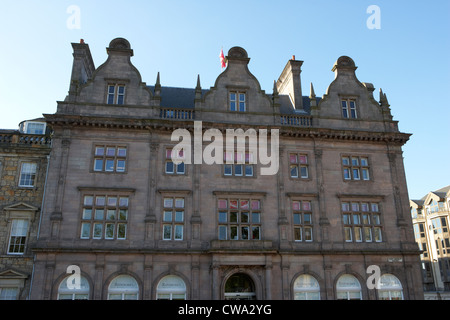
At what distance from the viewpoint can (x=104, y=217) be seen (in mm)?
23141

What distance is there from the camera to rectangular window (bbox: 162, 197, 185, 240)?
2339 cm

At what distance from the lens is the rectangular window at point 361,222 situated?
82.3ft

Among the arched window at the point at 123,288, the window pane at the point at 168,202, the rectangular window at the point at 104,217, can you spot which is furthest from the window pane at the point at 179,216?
the arched window at the point at 123,288

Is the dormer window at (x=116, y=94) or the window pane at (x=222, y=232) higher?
the dormer window at (x=116, y=94)

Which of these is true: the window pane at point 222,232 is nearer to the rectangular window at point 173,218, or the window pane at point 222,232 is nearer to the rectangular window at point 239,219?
the rectangular window at point 239,219

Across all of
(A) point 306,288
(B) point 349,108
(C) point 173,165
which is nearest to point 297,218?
(A) point 306,288

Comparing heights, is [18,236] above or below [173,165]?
below

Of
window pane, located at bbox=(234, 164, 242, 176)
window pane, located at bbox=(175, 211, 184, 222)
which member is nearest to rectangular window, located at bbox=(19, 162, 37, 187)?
window pane, located at bbox=(175, 211, 184, 222)

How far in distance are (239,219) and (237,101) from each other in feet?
27.1

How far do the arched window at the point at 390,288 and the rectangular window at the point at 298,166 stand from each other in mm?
7997

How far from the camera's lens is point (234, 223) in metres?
24.0

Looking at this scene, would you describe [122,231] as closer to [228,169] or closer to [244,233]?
[244,233]
